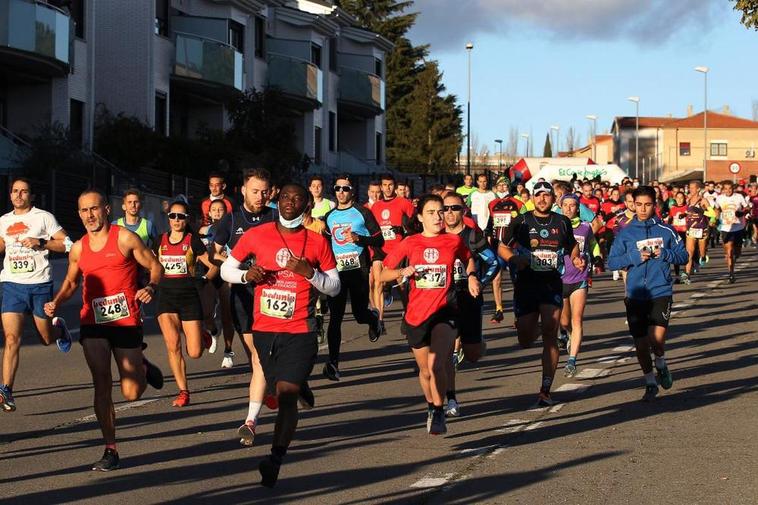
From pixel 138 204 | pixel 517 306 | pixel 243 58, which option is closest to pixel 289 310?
pixel 517 306

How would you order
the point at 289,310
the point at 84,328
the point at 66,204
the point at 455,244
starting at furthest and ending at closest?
the point at 66,204, the point at 455,244, the point at 84,328, the point at 289,310

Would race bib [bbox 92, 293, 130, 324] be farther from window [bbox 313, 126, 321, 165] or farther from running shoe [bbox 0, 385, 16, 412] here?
window [bbox 313, 126, 321, 165]

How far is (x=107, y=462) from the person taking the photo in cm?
866

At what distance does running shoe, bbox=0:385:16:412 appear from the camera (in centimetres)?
1123

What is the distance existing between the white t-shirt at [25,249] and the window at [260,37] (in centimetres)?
3941

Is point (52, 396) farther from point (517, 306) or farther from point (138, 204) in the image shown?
point (517, 306)

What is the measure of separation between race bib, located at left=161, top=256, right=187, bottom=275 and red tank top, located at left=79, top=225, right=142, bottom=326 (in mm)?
3056

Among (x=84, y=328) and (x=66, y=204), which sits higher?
(x=66, y=204)

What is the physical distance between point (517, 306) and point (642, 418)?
1.55 m

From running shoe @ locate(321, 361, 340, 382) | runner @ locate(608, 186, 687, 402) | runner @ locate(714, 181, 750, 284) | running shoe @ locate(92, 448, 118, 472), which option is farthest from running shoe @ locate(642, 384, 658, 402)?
runner @ locate(714, 181, 750, 284)

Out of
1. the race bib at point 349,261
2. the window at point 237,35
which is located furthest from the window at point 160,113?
the race bib at point 349,261

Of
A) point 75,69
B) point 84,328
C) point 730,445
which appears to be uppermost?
point 75,69

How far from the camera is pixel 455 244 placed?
32.8 ft

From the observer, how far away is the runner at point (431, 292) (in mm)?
9859
